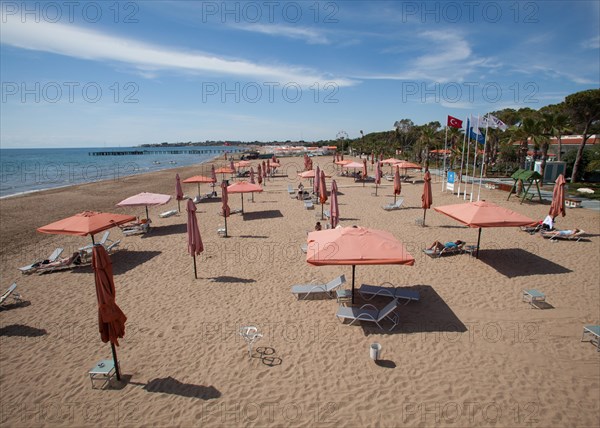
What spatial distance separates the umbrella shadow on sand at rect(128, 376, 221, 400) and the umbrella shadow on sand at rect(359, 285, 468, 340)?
3338 mm

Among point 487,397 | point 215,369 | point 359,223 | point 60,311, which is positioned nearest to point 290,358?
point 215,369

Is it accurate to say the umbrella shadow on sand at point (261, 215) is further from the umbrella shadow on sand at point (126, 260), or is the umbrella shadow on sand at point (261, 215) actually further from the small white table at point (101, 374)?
the small white table at point (101, 374)

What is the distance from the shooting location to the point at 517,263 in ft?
34.8

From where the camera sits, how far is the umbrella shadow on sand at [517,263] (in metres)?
9.95

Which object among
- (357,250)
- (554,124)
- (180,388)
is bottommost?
(180,388)

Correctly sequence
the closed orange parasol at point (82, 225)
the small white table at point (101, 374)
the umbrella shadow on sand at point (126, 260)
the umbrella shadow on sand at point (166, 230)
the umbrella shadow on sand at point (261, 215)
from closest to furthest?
the small white table at point (101, 374) → the closed orange parasol at point (82, 225) → the umbrella shadow on sand at point (126, 260) → the umbrella shadow on sand at point (166, 230) → the umbrella shadow on sand at point (261, 215)

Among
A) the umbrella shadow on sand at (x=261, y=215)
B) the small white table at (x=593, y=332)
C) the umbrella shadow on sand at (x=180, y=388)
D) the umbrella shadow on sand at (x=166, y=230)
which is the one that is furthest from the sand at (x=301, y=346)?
the umbrella shadow on sand at (x=261, y=215)

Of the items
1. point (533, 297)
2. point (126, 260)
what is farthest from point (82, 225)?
point (533, 297)

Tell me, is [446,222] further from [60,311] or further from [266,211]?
[60,311]

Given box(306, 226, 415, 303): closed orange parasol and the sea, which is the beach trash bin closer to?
box(306, 226, 415, 303): closed orange parasol

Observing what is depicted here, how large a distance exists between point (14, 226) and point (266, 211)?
44.8ft

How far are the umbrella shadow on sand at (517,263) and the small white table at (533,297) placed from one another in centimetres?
148

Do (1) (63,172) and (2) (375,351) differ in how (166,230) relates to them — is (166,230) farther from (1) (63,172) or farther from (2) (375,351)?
(1) (63,172)

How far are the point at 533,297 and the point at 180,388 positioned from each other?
26.6ft
